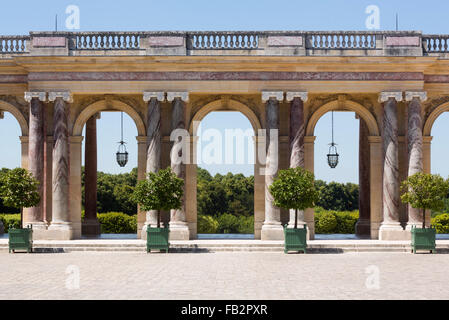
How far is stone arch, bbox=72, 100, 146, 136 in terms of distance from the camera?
3744 cm

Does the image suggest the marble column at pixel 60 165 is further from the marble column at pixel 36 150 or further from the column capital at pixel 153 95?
the column capital at pixel 153 95

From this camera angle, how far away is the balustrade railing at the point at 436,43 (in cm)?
3659

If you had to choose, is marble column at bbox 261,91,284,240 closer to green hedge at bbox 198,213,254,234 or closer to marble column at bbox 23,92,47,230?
marble column at bbox 23,92,47,230

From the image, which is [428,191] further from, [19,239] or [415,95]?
[19,239]

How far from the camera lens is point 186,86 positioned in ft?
118

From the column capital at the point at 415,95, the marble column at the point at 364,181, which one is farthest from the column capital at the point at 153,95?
the column capital at the point at 415,95

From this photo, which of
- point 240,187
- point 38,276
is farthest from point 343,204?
point 38,276

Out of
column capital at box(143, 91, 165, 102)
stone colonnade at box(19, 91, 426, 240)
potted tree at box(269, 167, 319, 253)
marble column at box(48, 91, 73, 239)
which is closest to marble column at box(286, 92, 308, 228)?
stone colonnade at box(19, 91, 426, 240)

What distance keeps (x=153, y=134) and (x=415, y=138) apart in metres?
13.8

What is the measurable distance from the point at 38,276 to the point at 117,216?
27637 millimetres

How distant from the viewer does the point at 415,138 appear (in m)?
35.7

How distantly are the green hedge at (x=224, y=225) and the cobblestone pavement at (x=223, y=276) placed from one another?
2441 cm

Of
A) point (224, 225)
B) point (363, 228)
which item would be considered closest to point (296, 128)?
point (363, 228)

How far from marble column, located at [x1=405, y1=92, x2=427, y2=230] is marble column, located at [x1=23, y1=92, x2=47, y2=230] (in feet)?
63.2
